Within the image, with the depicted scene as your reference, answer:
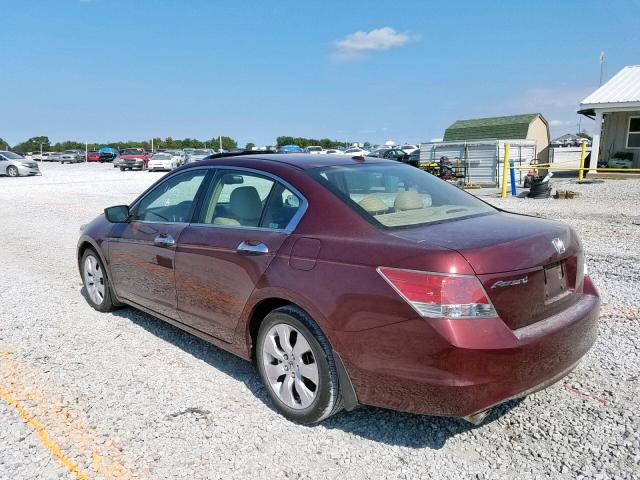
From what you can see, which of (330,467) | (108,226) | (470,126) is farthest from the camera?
(470,126)

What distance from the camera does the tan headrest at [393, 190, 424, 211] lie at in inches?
126

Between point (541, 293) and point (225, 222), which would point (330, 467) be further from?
point (225, 222)

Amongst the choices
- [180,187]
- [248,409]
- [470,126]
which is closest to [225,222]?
[180,187]

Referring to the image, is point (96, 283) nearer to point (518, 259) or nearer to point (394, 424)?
point (394, 424)

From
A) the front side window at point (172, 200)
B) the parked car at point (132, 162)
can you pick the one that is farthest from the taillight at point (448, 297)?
the parked car at point (132, 162)

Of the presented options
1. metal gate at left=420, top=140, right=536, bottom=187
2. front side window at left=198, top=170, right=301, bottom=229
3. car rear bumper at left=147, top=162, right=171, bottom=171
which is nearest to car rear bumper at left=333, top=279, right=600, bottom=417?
front side window at left=198, top=170, right=301, bottom=229

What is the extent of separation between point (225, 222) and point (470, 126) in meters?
39.4

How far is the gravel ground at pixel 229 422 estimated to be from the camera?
2656 millimetres

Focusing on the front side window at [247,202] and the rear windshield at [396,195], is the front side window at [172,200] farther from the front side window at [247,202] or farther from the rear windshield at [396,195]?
the rear windshield at [396,195]

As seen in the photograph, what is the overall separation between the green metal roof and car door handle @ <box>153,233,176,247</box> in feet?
114

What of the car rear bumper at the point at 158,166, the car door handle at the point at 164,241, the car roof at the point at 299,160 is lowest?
the car rear bumper at the point at 158,166

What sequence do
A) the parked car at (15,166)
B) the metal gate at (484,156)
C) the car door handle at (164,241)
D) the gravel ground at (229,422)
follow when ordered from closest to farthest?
the gravel ground at (229,422) → the car door handle at (164,241) → the metal gate at (484,156) → the parked car at (15,166)

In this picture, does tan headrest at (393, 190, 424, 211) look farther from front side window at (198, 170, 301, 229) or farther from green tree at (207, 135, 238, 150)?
green tree at (207, 135, 238, 150)

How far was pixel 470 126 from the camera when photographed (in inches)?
1578
